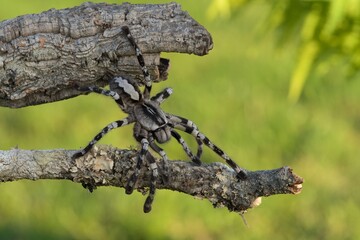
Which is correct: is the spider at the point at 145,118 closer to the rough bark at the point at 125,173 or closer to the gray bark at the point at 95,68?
the gray bark at the point at 95,68

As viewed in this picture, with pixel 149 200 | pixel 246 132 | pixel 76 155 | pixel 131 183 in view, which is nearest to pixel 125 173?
pixel 131 183

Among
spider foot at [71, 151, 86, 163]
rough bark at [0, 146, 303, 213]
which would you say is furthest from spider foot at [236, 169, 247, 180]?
spider foot at [71, 151, 86, 163]

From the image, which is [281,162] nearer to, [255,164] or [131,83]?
[255,164]

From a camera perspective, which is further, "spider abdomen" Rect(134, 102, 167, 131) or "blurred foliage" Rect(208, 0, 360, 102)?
"blurred foliage" Rect(208, 0, 360, 102)

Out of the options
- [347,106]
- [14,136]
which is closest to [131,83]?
[14,136]

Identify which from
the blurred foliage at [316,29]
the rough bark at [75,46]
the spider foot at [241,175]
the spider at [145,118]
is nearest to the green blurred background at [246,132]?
the blurred foliage at [316,29]

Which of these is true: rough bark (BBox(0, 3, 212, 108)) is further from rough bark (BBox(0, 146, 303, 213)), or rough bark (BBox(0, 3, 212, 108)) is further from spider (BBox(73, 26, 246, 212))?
rough bark (BBox(0, 146, 303, 213))

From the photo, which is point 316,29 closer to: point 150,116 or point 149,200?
point 150,116
